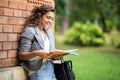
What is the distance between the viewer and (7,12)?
14.2ft

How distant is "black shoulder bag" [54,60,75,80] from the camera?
4684mm

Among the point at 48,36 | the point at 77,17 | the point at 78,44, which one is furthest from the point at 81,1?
the point at 48,36

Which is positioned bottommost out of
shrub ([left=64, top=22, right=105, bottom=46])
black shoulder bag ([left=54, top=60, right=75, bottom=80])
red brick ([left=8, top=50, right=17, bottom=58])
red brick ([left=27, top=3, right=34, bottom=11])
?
shrub ([left=64, top=22, right=105, bottom=46])

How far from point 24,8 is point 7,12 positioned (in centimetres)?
39

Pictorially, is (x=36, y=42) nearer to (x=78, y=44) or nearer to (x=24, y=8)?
(x=24, y=8)

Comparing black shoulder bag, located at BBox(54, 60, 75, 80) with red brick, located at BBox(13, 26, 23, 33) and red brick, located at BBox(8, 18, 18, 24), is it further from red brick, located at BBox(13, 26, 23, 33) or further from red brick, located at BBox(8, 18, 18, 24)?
red brick, located at BBox(8, 18, 18, 24)

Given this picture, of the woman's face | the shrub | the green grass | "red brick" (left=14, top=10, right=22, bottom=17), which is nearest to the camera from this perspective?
"red brick" (left=14, top=10, right=22, bottom=17)

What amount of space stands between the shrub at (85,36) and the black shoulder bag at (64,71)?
17544 millimetres

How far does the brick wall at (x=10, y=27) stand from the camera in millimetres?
4268

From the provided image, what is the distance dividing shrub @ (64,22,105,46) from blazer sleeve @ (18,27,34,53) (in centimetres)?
1791

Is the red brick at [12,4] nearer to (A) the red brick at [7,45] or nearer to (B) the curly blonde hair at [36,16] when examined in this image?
(B) the curly blonde hair at [36,16]

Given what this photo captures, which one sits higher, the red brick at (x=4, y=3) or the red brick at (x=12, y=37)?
the red brick at (x=4, y=3)

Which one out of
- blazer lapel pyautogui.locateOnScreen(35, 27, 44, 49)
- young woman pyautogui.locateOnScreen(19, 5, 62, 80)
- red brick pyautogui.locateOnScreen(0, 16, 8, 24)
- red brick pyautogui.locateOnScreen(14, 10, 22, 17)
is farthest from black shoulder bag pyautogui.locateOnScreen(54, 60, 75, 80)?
red brick pyautogui.locateOnScreen(0, 16, 8, 24)

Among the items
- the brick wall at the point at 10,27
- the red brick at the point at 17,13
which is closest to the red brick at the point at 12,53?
the brick wall at the point at 10,27
